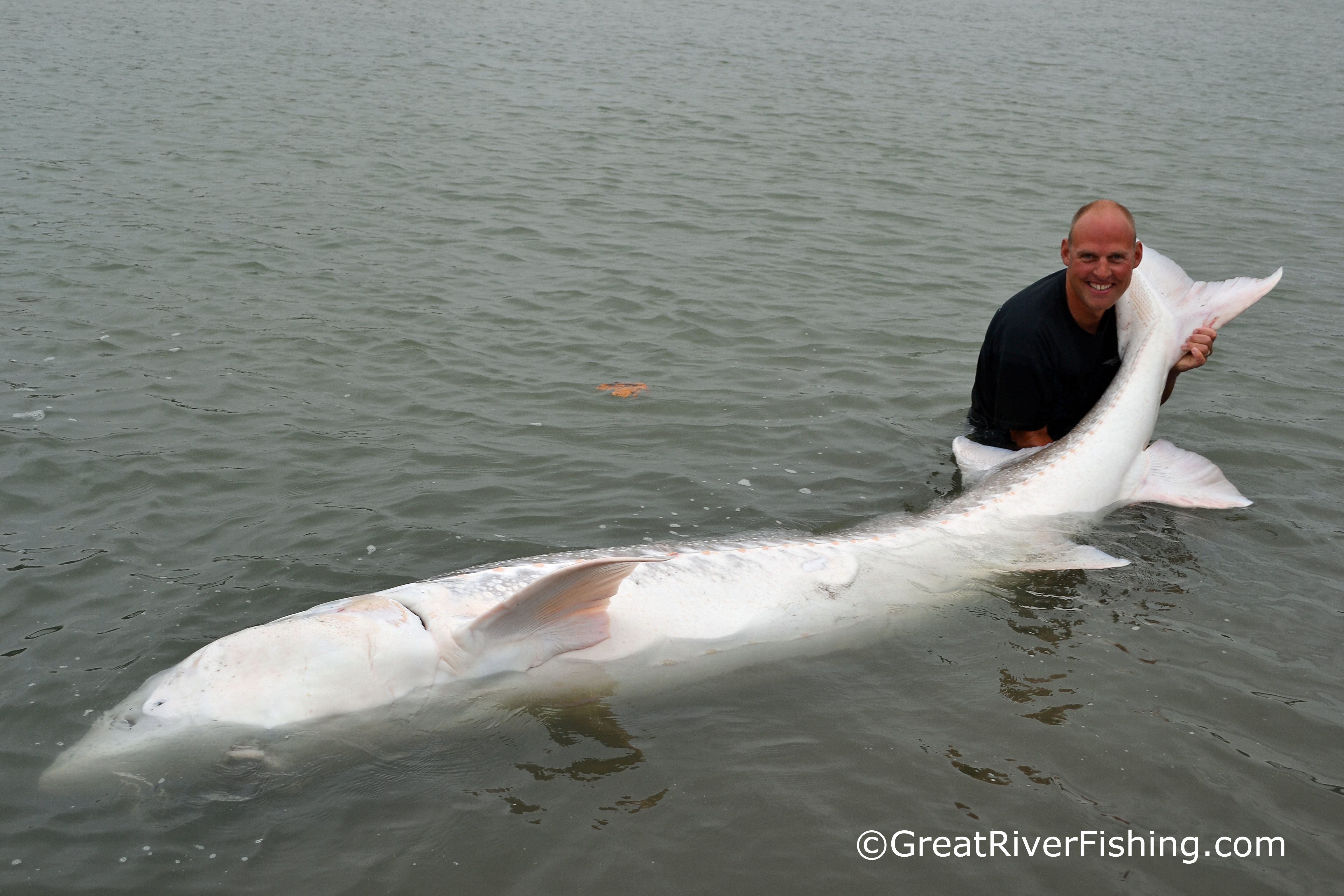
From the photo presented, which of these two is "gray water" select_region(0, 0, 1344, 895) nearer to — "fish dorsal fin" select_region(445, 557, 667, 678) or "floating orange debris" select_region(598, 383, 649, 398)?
"floating orange debris" select_region(598, 383, 649, 398)

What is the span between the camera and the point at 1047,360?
21.2 ft

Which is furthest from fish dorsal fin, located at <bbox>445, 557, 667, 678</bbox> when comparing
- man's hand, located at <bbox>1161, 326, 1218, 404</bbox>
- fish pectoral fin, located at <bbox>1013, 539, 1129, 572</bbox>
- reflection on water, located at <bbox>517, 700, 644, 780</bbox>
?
man's hand, located at <bbox>1161, 326, 1218, 404</bbox>

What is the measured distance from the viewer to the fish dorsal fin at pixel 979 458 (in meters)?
6.59

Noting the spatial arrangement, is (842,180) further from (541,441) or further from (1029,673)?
(1029,673)

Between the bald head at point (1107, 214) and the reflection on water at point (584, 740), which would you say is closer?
the reflection on water at point (584, 740)

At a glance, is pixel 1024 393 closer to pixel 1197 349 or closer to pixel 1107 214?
pixel 1197 349

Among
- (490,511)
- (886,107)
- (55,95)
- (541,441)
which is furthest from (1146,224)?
(55,95)

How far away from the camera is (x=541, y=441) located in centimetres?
766

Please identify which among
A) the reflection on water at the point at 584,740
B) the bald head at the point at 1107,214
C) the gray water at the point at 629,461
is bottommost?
the reflection on water at the point at 584,740

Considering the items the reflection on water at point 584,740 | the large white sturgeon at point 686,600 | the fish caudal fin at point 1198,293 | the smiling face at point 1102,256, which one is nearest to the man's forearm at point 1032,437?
the large white sturgeon at point 686,600

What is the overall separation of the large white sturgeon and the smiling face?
249 mm

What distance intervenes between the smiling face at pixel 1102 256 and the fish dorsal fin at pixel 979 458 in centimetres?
101

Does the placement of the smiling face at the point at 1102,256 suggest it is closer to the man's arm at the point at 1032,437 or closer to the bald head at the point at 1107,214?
the bald head at the point at 1107,214

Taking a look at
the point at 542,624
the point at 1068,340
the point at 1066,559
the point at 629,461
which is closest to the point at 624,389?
the point at 629,461
